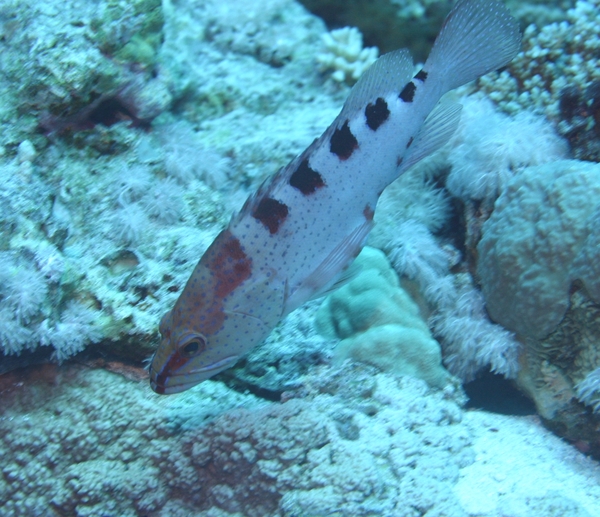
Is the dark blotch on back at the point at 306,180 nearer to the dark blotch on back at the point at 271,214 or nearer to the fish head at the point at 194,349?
the dark blotch on back at the point at 271,214

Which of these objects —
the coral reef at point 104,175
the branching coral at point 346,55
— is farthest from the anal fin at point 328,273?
the branching coral at point 346,55

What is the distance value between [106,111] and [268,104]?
186 cm

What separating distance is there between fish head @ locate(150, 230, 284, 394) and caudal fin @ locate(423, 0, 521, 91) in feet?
5.66

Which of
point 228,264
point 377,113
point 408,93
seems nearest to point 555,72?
point 408,93

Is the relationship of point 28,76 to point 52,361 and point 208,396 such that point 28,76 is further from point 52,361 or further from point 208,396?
point 208,396

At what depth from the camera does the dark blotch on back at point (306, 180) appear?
2646 mm

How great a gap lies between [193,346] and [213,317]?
19cm

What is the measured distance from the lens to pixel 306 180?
2656 millimetres

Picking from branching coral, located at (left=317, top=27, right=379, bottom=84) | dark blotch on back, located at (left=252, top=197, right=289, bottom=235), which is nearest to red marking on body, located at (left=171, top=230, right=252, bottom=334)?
dark blotch on back, located at (left=252, top=197, right=289, bottom=235)

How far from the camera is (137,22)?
411cm

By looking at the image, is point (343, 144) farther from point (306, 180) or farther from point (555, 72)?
point (555, 72)

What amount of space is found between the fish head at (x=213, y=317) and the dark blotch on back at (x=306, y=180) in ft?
1.54

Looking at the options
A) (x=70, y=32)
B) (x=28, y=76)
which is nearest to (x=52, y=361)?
(x=28, y=76)

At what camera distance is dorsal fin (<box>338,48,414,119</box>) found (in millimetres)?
2816
